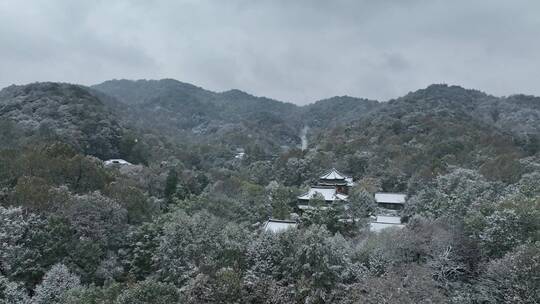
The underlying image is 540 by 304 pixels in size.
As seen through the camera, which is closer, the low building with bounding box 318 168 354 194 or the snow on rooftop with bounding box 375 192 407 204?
the snow on rooftop with bounding box 375 192 407 204

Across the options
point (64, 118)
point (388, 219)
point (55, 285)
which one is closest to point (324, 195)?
point (388, 219)

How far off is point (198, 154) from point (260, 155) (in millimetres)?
8155

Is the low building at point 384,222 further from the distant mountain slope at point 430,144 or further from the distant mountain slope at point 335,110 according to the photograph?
the distant mountain slope at point 335,110

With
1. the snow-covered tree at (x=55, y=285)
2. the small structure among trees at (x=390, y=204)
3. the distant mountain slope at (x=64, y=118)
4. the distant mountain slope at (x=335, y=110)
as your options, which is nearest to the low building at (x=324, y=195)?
the small structure among trees at (x=390, y=204)

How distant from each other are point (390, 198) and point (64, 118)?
3385 cm

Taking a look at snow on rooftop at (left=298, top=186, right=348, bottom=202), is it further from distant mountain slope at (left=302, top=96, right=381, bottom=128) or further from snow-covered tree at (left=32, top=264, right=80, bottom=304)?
distant mountain slope at (left=302, top=96, right=381, bottom=128)

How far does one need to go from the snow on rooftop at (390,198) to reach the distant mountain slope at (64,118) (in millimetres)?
27525

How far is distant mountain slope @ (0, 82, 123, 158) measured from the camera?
43.6 meters

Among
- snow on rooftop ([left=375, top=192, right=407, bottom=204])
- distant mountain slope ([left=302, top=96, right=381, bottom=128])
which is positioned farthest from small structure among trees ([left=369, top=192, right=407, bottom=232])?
distant mountain slope ([left=302, top=96, right=381, bottom=128])

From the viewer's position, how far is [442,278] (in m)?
15.4

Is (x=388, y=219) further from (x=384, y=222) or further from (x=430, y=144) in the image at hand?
(x=430, y=144)

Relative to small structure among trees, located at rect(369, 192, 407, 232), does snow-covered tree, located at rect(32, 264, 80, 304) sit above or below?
below

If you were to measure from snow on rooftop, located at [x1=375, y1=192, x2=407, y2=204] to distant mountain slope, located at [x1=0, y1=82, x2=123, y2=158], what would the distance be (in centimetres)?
2752

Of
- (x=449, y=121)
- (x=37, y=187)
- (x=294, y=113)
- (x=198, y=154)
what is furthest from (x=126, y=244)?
(x=294, y=113)
